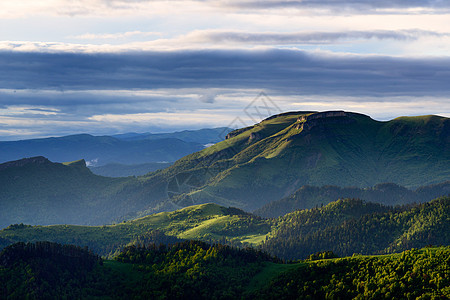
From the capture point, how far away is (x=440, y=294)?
19400 centimetres

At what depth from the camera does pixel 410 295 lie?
19988cm

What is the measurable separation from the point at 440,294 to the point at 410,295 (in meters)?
10.5
